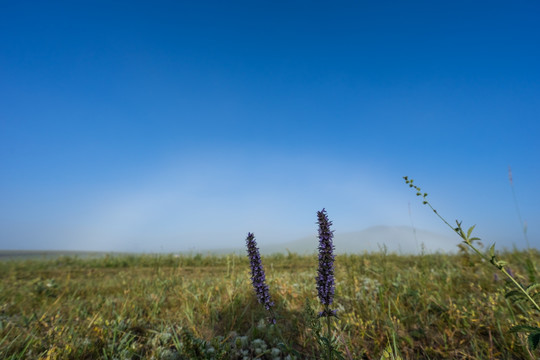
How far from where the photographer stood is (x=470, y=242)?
198 centimetres

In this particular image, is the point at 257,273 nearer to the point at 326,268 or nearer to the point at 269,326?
the point at 326,268

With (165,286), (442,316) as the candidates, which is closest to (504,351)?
(442,316)

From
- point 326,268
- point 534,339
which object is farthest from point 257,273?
point 534,339

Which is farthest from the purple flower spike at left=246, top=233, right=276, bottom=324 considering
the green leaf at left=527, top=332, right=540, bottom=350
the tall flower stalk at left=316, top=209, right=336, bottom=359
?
the green leaf at left=527, top=332, right=540, bottom=350

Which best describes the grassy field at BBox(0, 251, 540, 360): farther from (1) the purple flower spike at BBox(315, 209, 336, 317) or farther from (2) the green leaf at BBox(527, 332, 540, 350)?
(2) the green leaf at BBox(527, 332, 540, 350)

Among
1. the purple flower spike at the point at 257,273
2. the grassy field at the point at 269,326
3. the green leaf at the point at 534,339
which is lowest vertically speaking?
the grassy field at the point at 269,326

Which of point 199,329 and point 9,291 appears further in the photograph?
point 9,291

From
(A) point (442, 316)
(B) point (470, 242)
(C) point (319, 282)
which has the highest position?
(B) point (470, 242)

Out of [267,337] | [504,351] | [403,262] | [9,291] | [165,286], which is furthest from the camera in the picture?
[403,262]

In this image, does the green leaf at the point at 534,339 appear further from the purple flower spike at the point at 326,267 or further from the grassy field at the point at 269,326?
the purple flower spike at the point at 326,267

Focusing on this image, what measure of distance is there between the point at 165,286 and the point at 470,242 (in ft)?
17.6

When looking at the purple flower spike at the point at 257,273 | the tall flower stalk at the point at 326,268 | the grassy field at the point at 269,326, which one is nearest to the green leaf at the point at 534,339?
the grassy field at the point at 269,326

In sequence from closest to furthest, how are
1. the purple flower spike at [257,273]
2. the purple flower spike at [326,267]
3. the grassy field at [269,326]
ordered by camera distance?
the purple flower spike at [326,267] < the purple flower spike at [257,273] < the grassy field at [269,326]

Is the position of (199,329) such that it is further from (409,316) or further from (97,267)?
(97,267)
